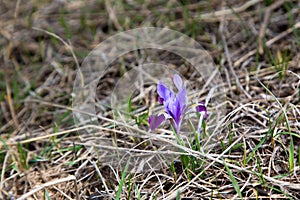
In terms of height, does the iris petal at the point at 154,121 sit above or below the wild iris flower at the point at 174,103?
below

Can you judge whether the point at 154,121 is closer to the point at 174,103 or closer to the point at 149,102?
the point at 174,103

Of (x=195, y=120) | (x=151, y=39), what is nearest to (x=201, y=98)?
(x=195, y=120)

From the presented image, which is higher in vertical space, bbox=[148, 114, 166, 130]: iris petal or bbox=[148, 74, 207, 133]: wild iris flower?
bbox=[148, 74, 207, 133]: wild iris flower

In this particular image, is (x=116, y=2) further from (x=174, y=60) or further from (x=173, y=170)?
(x=173, y=170)

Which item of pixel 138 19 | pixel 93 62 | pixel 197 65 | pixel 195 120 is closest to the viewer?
pixel 195 120

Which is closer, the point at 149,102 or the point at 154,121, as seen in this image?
the point at 154,121

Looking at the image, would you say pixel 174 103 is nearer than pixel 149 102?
Yes

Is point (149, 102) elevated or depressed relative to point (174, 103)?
depressed

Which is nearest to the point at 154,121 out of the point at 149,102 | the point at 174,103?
the point at 174,103
